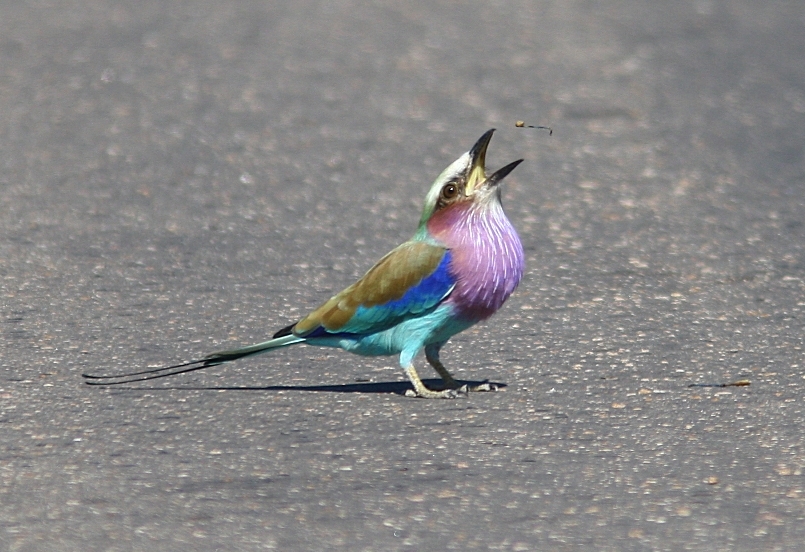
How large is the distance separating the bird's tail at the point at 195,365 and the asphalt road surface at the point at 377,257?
107 millimetres

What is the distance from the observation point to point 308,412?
5.04 m

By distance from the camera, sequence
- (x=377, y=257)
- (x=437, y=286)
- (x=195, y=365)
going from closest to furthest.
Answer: (x=437, y=286) < (x=195, y=365) < (x=377, y=257)

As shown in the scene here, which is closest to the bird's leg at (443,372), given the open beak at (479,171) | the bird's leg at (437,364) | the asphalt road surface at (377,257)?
the bird's leg at (437,364)

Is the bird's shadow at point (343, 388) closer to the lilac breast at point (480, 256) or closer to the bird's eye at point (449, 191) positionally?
the lilac breast at point (480, 256)

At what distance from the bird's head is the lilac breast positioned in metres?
0.02

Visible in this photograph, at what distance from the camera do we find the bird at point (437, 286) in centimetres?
504

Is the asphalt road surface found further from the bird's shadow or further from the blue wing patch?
the blue wing patch

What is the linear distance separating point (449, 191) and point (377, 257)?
2.04 m

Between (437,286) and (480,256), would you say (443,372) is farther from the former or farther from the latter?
(480,256)

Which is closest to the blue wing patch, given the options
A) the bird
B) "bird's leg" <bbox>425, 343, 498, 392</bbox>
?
the bird

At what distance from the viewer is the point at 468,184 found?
203 inches

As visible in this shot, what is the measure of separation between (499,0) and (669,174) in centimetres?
511

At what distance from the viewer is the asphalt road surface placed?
418 cm

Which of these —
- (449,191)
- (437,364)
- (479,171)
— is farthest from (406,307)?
(479,171)
